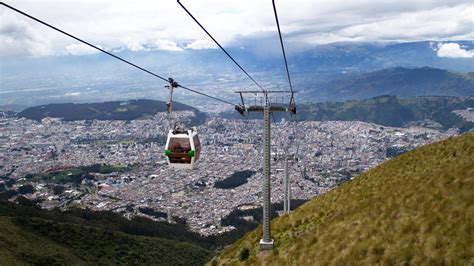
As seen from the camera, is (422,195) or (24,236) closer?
(422,195)

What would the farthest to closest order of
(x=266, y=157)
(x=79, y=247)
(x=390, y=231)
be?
(x=79, y=247) → (x=266, y=157) → (x=390, y=231)

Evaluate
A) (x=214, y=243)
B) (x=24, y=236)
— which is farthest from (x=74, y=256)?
(x=214, y=243)

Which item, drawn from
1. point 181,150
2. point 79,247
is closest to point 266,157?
point 181,150

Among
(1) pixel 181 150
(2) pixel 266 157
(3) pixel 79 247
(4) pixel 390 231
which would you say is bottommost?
(3) pixel 79 247

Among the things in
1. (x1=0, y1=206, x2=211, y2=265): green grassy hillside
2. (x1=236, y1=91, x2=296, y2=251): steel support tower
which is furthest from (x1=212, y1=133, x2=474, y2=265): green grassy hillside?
(x1=0, y1=206, x2=211, y2=265): green grassy hillside

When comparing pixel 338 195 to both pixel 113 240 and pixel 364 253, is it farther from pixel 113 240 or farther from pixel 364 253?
pixel 113 240

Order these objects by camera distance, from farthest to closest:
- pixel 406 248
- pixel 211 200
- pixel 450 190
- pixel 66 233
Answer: pixel 211 200
pixel 66 233
pixel 450 190
pixel 406 248

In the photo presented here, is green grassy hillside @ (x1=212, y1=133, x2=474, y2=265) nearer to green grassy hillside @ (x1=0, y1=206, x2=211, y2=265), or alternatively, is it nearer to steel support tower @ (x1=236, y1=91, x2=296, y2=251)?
steel support tower @ (x1=236, y1=91, x2=296, y2=251)

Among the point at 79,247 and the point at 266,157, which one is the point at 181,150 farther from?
the point at 79,247
